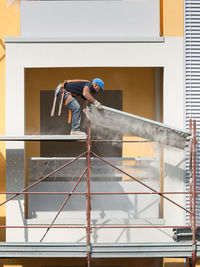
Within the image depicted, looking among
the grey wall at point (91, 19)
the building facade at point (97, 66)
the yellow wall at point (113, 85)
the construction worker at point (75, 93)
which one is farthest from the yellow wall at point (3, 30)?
the construction worker at point (75, 93)

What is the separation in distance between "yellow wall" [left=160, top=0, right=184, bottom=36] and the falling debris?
2.65 meters

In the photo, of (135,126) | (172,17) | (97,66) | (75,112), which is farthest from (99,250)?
(172,17)

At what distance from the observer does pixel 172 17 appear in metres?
11.6

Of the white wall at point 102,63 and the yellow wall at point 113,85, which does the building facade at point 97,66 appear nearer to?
the white wall at point 102,63

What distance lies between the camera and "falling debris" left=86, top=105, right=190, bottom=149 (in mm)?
9938

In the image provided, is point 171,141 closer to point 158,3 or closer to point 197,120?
point 197,120

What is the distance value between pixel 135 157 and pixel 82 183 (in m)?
1.51

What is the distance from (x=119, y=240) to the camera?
1159 cm

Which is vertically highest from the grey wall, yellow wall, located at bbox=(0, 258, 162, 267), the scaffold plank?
the grey wall

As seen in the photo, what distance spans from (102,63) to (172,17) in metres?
1.97

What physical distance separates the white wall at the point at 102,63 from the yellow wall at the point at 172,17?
11.4 inches

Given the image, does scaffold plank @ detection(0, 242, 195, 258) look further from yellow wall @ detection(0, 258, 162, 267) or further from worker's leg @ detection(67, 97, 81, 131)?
worker's leg @ detection(67, 97, 81, 131)

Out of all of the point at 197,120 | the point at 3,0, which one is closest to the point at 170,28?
the point at 197,120

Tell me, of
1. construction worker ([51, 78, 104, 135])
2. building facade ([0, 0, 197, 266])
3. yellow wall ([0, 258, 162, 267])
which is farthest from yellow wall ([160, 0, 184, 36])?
yellow wall ([0, 258, 162, 267])
